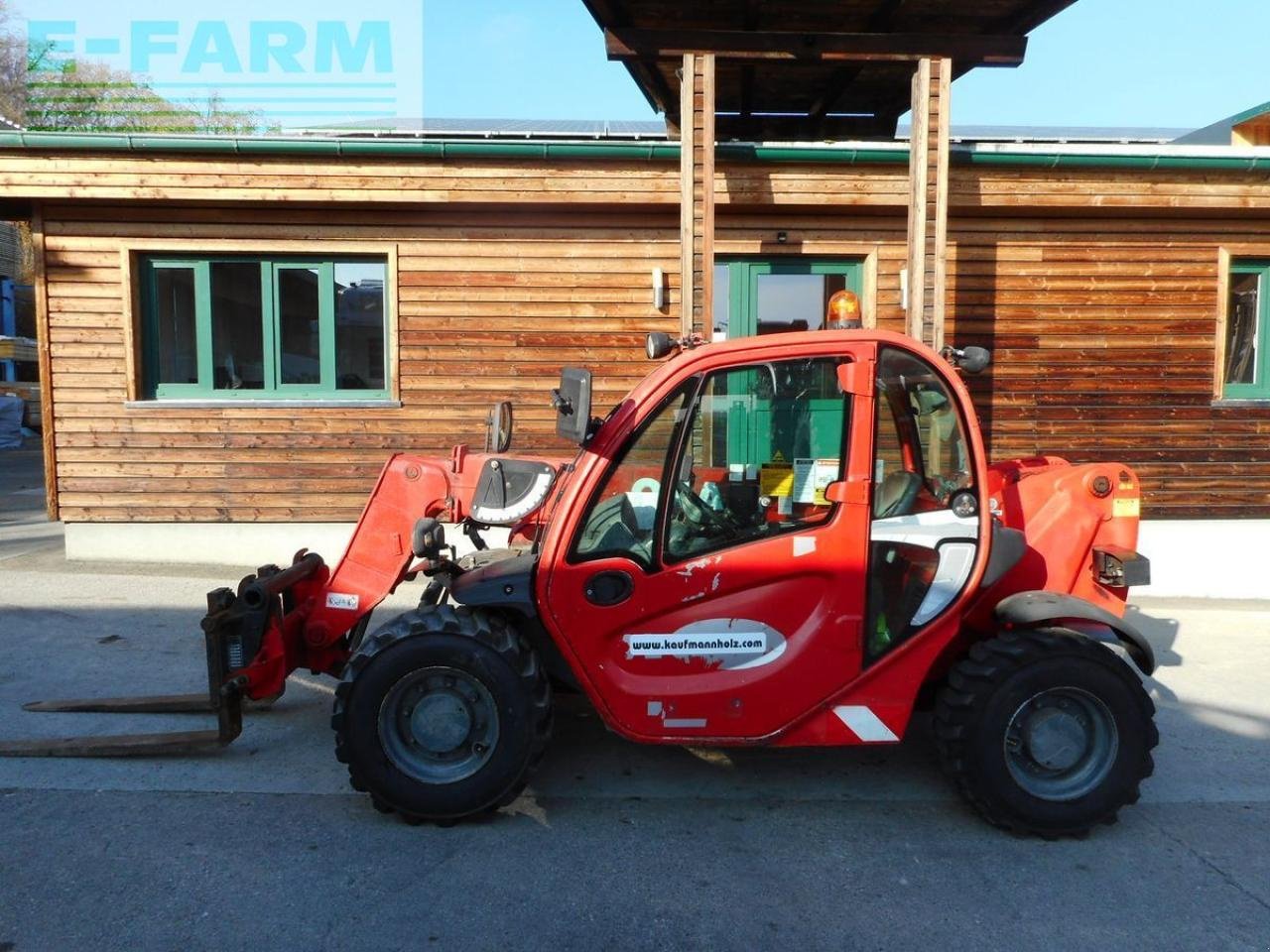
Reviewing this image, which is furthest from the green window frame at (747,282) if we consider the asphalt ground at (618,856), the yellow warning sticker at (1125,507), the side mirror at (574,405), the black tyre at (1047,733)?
the black tyre at (1047,733)

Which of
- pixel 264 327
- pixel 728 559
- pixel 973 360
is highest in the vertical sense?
pixel 264 327

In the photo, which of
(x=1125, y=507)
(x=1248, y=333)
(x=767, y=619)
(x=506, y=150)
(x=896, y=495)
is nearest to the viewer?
(x=767, y=619)

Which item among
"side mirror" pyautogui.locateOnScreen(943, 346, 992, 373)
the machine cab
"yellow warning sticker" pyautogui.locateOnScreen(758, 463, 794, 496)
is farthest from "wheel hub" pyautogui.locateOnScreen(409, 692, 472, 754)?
"side mirror" pyautogui.locateOnScreen(943, 346, 992, 373)

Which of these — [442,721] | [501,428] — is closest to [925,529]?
[501,428]

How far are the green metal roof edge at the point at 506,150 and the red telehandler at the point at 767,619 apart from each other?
458 cm

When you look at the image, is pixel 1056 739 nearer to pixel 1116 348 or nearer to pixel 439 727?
pixel 439 727

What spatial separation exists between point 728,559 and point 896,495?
740mm

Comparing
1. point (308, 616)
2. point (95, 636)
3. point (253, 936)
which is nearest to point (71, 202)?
point (95, 636)

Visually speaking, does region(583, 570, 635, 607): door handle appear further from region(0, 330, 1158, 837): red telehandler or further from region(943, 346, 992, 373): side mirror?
region(943, 346, 992, 373): side mirror

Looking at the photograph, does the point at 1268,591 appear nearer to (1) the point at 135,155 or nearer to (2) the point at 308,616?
(2) the point at 308,616

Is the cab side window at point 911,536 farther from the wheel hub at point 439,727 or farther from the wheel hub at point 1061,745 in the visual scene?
the wheel hub at point 439,727

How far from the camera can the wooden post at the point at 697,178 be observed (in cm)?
691

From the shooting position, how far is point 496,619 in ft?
12.2

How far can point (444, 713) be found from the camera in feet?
12.0
